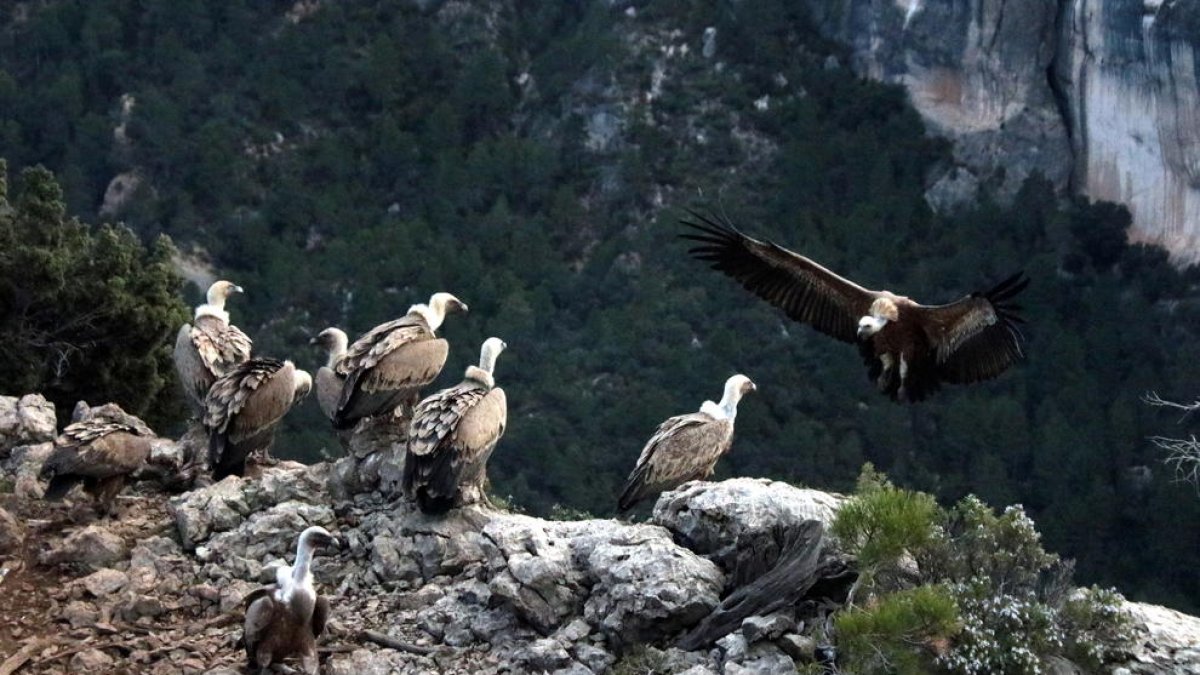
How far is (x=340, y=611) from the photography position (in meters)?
12.9

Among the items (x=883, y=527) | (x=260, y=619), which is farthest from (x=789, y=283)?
(x=260, y=619)

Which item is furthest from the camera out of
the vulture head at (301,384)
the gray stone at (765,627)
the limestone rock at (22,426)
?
the limestone rock at (22,426)

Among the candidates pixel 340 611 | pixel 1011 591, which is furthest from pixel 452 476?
pixel 1011 591

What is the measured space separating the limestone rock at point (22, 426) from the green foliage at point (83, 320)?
20.1 feet

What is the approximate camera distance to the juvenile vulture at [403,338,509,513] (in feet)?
43.6

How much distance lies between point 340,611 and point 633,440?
3565 centimetres

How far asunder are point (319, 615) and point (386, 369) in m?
2.87

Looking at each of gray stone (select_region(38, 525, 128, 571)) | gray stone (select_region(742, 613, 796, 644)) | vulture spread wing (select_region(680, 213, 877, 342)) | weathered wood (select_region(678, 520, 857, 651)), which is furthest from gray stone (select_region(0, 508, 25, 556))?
vulture spread wing (select_region(680, 213, 877, 342))

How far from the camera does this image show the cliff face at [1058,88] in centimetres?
6825

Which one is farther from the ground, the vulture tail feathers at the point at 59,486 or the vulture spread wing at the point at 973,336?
the vulture spread wing at the point at 973,336

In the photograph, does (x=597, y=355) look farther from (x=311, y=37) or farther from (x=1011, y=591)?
(x=1011, y=591)

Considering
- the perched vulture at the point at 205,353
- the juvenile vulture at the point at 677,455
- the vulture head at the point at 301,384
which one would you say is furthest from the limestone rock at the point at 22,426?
the juvenile vulture at the point at 677,455

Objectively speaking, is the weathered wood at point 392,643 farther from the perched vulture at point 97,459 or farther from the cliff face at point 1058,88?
the cliff face at point 1058,88

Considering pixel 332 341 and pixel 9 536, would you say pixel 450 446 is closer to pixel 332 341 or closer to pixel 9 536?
pixel 332 341
